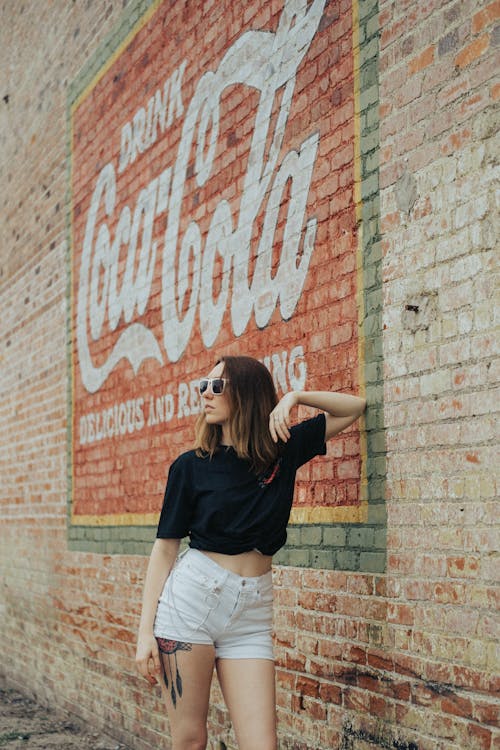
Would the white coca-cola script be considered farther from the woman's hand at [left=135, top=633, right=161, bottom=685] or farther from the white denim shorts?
the woman's hand at [left=135, top=633, right=161, bottom=685]

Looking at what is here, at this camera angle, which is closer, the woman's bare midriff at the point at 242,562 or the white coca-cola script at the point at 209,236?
the woman's bare midriff at the point at 242,562

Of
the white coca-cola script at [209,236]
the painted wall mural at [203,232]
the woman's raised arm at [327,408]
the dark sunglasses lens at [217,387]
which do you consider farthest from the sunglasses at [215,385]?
the white coca-cola script at [209,236]

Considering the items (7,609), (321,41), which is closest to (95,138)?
(321,41)

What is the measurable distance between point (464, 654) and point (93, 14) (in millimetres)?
6231

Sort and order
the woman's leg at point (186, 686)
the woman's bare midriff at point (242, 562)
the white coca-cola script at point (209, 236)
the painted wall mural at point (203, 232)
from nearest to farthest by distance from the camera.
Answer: the woman's leg at point (186, 686)
the woman's bare midriff at point (242, 562)
the painted wall mural at point (203, 232)
the white coca-cola script at point (209, 236)

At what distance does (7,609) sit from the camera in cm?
1038

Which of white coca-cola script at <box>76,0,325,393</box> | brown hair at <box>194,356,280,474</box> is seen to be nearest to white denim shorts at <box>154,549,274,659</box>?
brown hair at <box>194,356,280,474</box>

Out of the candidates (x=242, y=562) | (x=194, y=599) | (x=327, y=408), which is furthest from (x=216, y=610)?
(x=327, y=408)

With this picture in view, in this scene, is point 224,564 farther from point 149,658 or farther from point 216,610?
point 149,658

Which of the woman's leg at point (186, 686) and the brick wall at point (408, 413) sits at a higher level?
the brick wall at point (408, 413)

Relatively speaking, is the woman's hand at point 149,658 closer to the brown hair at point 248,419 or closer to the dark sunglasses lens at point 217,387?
the brown hair at point 248,419

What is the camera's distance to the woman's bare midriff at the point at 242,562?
400cm

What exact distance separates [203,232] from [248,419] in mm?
2648

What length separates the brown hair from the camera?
4.05 meters
